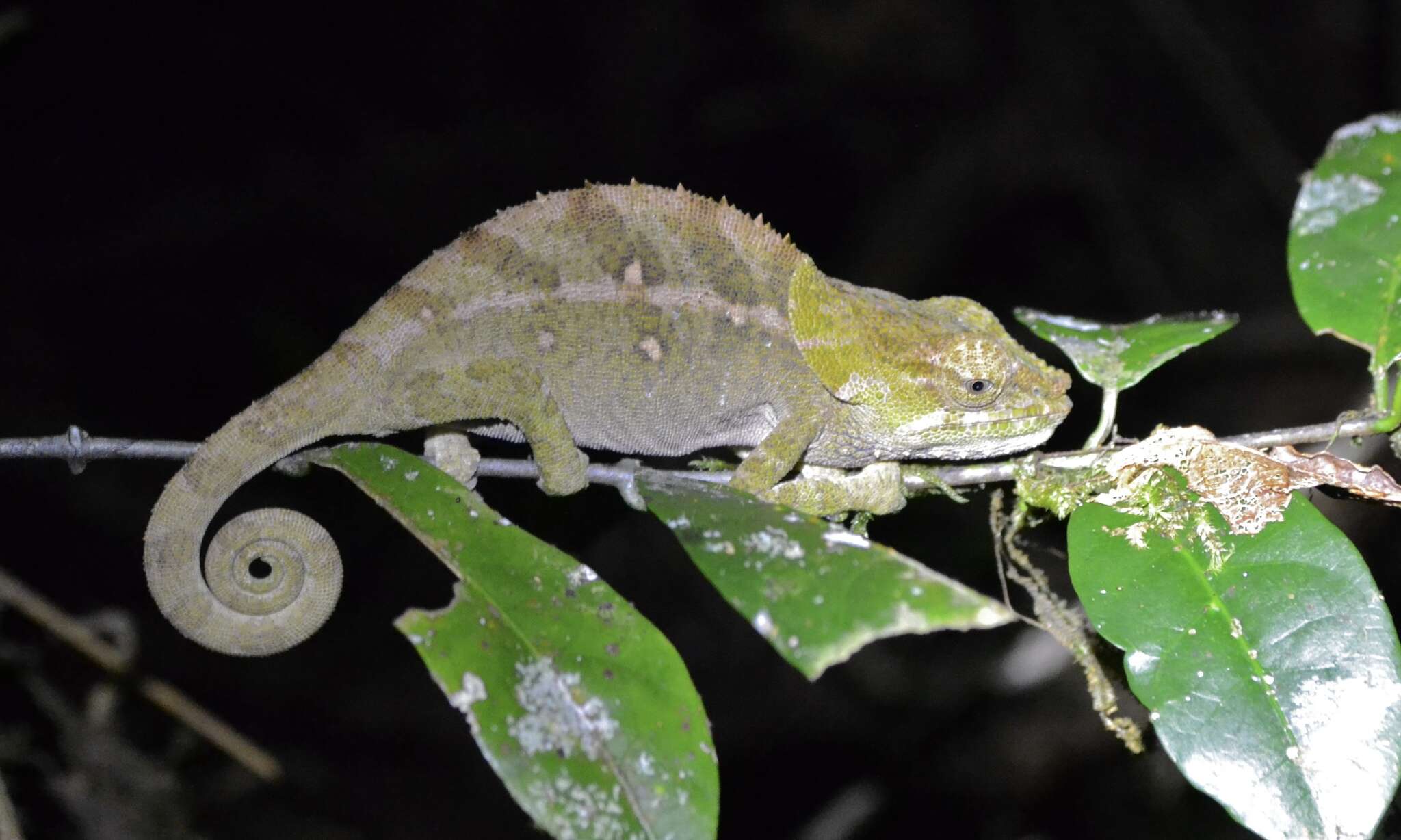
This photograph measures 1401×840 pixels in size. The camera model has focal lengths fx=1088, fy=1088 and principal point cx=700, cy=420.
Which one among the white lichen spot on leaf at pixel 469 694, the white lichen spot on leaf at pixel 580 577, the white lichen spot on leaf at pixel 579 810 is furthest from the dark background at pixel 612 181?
the white lichen spot on leaf at pixel 579 810

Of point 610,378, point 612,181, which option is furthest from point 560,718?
point 612,181

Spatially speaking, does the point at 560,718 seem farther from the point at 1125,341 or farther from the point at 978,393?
the point at 1125,341

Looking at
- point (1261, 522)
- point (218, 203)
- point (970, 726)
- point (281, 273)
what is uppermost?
point (218, 203)

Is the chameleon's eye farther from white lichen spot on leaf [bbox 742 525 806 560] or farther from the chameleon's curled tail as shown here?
the chameleon's curled tail

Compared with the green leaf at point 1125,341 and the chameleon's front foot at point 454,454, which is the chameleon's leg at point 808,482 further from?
the chameleon's front foot at point 454,454

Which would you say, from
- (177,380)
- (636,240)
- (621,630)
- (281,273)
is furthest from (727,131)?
(621,630)

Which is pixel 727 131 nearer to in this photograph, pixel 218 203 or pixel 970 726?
pixel 218 203
